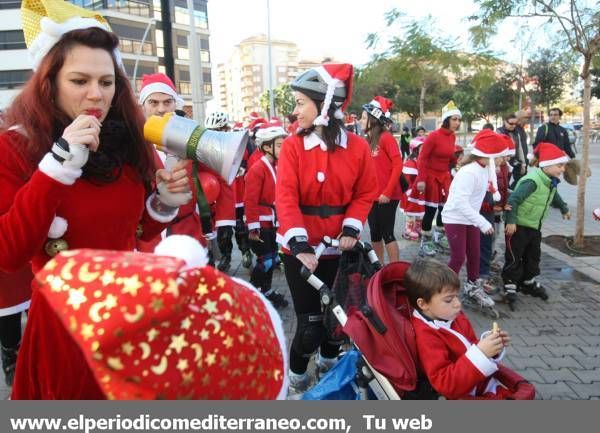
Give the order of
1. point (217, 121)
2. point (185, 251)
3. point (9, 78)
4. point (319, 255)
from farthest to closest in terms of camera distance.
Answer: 1. point (9, 78)
2. point (217, 121)
3. point (319, 255)
4. point (185, 251)

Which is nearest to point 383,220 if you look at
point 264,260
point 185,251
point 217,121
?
point 264,260

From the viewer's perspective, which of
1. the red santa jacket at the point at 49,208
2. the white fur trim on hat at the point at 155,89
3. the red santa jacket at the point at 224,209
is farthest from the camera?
the red santa jacket at the point at 224,209

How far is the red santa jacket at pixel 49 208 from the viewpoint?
1327mm

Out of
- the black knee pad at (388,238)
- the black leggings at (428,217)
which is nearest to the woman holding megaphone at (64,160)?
the black knee pad at (388,238)

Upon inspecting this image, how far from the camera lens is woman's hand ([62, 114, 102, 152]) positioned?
1388 millimetres

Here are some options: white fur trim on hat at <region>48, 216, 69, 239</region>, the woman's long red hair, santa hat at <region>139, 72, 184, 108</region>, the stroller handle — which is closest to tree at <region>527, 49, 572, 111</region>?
santa hat at <region>139, 72, 184, 108</region>

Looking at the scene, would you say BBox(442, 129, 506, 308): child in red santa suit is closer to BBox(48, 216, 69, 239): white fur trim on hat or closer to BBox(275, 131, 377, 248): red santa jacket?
BBox(275, 131, 377, 248): red santa jacket

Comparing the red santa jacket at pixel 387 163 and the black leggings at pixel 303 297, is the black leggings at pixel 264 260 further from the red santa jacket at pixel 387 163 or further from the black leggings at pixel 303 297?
the black leggings at pixel 303 297

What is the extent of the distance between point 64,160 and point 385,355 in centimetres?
159

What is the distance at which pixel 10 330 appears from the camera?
8.63 feet

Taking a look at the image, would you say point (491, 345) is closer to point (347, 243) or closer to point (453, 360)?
point (453, 360)

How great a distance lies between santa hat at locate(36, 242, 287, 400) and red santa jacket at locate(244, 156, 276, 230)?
4203 millimetres

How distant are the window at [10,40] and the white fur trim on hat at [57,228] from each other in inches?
1831

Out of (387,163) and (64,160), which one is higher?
(64,160)
